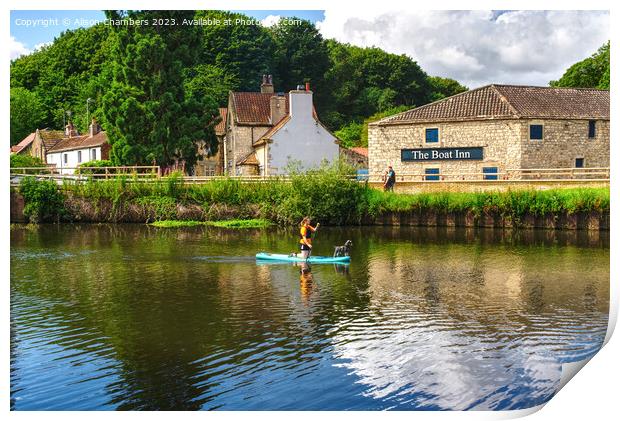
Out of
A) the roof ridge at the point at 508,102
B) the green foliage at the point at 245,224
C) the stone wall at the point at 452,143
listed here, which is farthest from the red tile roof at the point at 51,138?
the roof ridge at the point at 508,102

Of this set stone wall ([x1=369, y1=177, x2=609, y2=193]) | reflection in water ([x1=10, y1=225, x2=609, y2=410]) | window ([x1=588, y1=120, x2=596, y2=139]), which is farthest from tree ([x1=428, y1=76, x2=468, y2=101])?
reflection in water ([x1=10, y1=225, x2=609, y2=410])

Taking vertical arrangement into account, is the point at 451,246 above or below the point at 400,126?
below

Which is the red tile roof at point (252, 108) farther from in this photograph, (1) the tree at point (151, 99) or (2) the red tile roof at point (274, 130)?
(1) the tree at point (151, 99)

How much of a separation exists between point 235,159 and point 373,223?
17.0 m

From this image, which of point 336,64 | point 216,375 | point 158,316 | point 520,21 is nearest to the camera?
point 216,375

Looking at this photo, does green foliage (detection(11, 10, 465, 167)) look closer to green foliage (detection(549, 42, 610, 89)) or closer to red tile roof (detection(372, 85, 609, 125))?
red tile roof (detection(372, 85, 609, 125))

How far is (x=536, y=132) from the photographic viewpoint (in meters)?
41.6

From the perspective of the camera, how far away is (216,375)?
12.3 metres

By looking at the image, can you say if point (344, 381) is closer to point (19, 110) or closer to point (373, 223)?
point (19, 110)

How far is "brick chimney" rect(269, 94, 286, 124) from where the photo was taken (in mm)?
50688

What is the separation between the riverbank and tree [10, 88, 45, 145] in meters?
12.0

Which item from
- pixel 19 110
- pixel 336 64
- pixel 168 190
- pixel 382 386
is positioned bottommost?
pixel 382 386

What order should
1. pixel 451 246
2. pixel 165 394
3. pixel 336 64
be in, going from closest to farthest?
pixel 165 394 → pixel 451 246 → pixel 336 64

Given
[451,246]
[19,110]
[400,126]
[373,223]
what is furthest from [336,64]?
[19,110]
